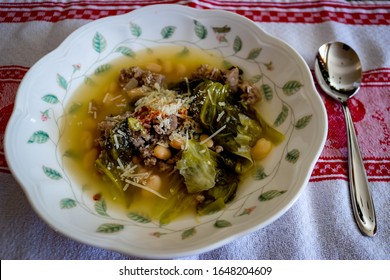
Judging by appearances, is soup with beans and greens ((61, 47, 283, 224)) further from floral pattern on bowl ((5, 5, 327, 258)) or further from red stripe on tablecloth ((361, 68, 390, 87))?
red stripe on tablecloth ((361, 68, 390, 87))

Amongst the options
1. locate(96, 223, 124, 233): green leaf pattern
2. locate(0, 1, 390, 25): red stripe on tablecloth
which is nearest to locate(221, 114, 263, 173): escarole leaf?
locate(96, 223, 124, 233): green leaf pattern

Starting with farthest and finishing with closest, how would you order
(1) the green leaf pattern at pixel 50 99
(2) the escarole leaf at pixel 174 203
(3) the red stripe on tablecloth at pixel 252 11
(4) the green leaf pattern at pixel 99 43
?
1. (3) the red stripe on tablecloth at pixel 252 11
2. (4) the green leaf pattern at pixel 99 43
3. (1) the green leaf pattern at pixel 50 99
4. (2) the escarole leaf at pixel 174 203

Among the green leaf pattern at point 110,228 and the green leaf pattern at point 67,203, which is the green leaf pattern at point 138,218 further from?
the green leaf pattern at point 67,203

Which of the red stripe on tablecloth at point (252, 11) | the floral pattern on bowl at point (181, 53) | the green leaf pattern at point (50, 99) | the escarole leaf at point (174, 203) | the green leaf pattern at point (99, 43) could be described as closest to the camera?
the floral pattern on bowl at point (181, 53)

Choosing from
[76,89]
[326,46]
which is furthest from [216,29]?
[76,89]

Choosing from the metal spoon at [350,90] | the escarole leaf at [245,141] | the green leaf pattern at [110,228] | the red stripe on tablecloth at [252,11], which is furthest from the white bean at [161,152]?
the red stripe on tablecloth at [252,11]
